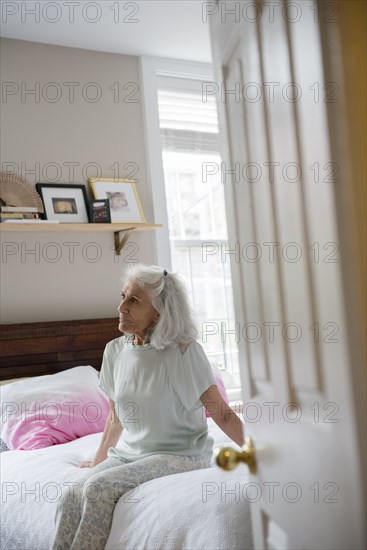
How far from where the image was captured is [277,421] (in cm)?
97

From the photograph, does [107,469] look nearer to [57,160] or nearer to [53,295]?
[53,295]

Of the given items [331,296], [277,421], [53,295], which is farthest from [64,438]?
[331,296]

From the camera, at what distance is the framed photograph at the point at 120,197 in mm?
3520

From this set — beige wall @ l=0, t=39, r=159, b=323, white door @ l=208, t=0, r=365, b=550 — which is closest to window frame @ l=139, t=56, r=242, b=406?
beige wall @ l=0, t=39, r=159, b=323

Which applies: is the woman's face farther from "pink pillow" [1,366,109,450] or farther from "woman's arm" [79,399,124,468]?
"pink pillow" [1,366,109,450]

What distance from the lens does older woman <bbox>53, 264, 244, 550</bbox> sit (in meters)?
1.81

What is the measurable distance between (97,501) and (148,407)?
1.19 feet

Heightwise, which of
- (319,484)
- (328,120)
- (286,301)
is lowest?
(319,484)

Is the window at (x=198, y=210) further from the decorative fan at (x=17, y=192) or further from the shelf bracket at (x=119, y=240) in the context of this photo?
the decorative fan at (x=17, y=192)

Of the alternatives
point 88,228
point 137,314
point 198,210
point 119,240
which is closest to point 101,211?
point 88,228

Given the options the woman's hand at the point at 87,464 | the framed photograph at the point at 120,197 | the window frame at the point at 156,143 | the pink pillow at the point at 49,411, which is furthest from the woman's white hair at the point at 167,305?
the window frame at the point at 156,143

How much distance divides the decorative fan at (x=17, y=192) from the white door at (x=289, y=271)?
7.62ft

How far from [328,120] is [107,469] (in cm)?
151

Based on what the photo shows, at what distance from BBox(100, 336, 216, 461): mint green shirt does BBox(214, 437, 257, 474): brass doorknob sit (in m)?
0.93
